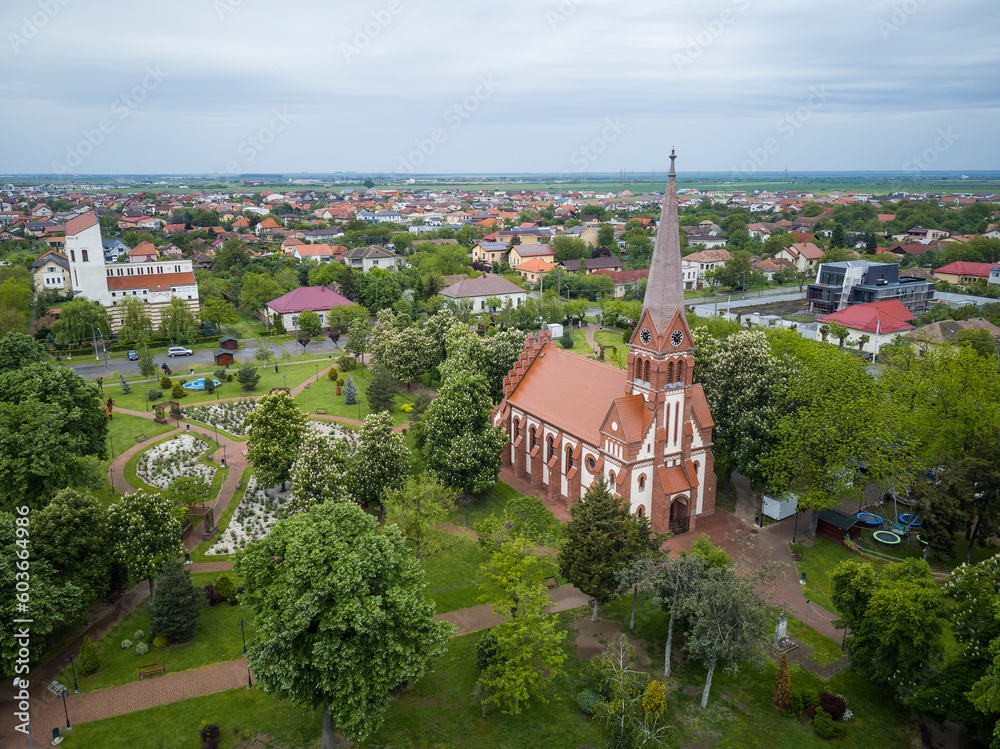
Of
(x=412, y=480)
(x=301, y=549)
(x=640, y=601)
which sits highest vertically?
(x=301, y=549)

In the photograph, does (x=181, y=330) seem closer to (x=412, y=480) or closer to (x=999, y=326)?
(x=412, y=480)

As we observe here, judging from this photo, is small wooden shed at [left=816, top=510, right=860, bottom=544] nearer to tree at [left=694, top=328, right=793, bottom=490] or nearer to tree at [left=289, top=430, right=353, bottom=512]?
tree at [left=694, top=328, right=793, bottom=490]

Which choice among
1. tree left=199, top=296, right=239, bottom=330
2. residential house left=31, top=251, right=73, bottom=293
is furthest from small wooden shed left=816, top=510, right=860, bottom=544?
residential house left=31, top=251, right=73, bottom=293

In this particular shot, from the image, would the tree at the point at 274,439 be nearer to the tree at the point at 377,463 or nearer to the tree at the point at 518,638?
the tree at the point at 377,463

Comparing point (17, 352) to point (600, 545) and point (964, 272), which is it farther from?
point (964, 272)

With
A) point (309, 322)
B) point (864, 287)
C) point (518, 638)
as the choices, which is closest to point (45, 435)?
point (518, 638)

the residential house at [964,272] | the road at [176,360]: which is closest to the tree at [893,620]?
the road at [176,360]

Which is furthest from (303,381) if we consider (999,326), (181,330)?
(999,326)
